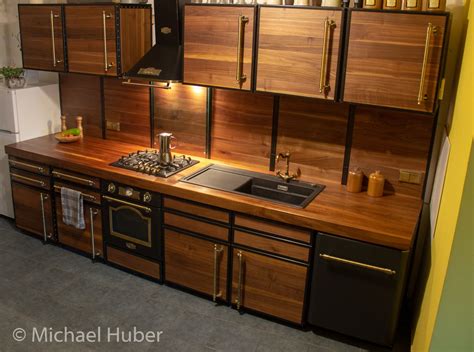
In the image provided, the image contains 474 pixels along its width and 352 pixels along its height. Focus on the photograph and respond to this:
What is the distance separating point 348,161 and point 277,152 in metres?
0.53

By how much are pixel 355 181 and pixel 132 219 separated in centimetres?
A: 162

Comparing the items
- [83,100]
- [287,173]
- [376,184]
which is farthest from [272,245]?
[83,100]

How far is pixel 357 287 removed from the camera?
2766 mm

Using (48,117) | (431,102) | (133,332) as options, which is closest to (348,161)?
(431,102)

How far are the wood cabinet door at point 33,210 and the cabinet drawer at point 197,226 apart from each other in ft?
4.07

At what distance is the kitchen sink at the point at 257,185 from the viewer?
3.24 metres

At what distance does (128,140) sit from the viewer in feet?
13.6

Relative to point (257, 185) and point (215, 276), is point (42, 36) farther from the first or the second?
point (215, 276)

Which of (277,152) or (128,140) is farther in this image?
(128,140)

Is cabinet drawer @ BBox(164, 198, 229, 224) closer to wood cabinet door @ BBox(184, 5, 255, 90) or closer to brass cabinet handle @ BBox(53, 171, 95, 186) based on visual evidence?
brass cabinet handle @ BBox(53, 171, 95, 186)

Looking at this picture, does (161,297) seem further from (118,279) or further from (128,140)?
(128,140)

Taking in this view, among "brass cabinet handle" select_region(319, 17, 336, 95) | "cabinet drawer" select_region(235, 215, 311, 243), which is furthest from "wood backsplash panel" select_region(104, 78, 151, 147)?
"brass cabinet handle" select_region(319, 17, 336, 95)

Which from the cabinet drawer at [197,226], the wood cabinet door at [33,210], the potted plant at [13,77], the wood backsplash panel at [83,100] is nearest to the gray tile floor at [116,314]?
the wood cabinet door at [33,210]

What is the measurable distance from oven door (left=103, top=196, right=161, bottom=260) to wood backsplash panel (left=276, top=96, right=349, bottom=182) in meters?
1.07
